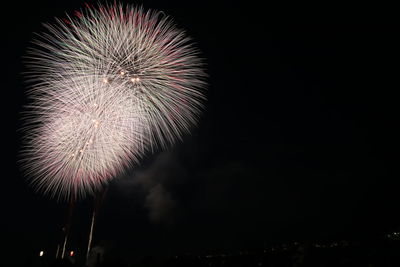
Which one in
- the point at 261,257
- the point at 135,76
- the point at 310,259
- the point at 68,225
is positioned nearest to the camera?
the point at 310,259

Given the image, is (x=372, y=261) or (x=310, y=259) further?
(x=310, y=259)

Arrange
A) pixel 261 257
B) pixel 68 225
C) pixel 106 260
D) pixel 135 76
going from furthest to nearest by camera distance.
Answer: pixel 68 225 < pixel 261 257 < pixel 135 76 < pixel 106 260

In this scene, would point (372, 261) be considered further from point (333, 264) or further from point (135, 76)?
point (135, 76)

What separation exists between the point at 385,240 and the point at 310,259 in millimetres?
4580

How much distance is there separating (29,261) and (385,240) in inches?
752

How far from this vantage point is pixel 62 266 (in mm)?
16500

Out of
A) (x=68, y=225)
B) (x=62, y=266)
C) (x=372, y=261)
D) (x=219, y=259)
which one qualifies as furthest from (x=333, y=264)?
(x=68, y=225)

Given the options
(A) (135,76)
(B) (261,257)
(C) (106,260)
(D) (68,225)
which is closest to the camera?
(C) (106,260)

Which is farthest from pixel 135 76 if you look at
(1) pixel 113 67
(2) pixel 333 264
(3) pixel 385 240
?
(3) pixel 385 240

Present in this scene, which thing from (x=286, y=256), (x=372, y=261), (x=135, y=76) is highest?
(x=135, y=76)

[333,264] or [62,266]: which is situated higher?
[62,266]

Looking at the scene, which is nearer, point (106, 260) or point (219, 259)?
point (106, 260)

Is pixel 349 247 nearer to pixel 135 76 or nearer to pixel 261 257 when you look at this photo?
pixel 261 257

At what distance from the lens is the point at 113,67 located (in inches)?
877
